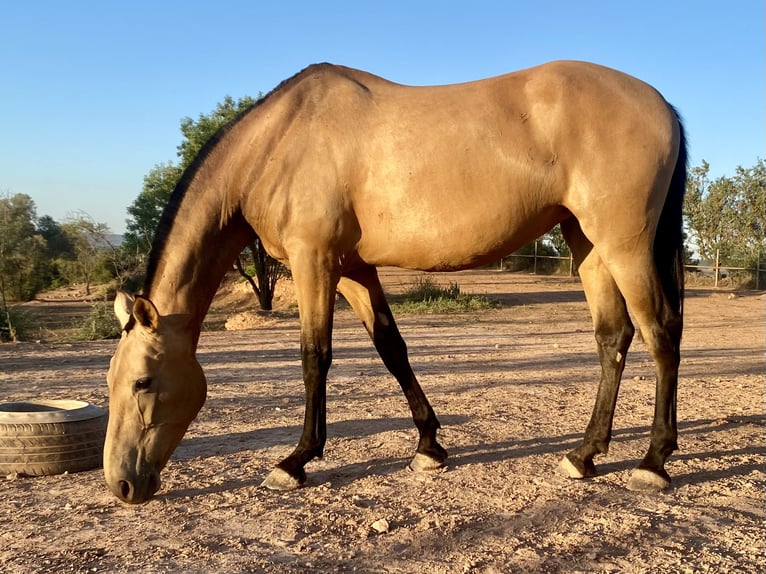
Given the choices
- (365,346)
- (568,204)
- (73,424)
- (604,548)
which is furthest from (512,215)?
(365,346)

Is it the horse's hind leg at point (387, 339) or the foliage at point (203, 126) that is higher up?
the foliage at point (203, 126)

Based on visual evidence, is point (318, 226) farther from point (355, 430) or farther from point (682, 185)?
point (682, 185)

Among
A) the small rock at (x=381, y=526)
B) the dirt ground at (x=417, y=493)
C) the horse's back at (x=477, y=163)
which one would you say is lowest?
the dirt ground at (x=417, y=493)

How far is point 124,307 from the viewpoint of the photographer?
3.27 m

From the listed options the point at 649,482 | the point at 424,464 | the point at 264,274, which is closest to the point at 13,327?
the point at 264,274

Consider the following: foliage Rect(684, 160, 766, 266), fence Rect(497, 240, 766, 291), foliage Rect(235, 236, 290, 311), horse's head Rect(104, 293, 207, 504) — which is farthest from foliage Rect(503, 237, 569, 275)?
horse's head Rect(104, 293, 207, 504)

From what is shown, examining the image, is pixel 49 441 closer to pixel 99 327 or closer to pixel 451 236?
pixel 451 236

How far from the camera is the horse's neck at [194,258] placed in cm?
341

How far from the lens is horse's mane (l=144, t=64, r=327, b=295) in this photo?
→ 346cm

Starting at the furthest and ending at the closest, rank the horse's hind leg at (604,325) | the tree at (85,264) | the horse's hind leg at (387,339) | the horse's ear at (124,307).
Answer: the tree at (85,264) < the horse's hind leg at (387,339) < the horse's hind leg at (604,325) < the horse's ear at (124,307)

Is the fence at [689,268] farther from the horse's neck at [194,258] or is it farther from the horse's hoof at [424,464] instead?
the horse's neck at [194,258]

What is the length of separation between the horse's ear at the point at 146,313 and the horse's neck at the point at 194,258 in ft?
0.62

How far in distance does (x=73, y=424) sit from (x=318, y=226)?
193 cm

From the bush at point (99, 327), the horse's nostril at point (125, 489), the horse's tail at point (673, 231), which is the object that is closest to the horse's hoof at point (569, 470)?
the horse's tail at point (673, 231)
